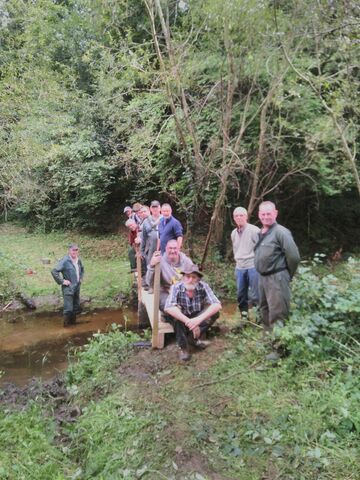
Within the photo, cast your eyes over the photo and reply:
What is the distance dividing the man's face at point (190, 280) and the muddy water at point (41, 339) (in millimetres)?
2390

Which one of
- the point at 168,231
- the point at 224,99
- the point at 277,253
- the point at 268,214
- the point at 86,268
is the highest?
the point at 224,99

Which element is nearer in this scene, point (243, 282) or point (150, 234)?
point (243, 282)

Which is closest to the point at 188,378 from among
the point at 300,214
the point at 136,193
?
the point at 300,214

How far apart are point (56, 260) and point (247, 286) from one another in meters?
8.23

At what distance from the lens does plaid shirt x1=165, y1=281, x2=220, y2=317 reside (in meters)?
5.23

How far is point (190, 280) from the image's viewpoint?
17.1 ft

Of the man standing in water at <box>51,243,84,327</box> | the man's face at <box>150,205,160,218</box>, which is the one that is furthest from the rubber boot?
the man's face at <box>150,205,160,218</box>

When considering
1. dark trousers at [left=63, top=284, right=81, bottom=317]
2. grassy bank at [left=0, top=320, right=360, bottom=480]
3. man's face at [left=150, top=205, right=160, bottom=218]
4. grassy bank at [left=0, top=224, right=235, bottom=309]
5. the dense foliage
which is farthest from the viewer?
grassy bank at [left=0, top=224, right=235, bottom=309]

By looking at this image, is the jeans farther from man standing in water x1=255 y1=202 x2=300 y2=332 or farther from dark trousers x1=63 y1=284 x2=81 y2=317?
dark trousers x1=63 y1=284 x2=81 y2=317

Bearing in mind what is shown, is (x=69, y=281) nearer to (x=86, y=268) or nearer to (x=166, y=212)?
(x=166, y=212)

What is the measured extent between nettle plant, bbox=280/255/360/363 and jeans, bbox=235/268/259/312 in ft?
4.06

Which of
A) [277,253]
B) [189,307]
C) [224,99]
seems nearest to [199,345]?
[189,307]

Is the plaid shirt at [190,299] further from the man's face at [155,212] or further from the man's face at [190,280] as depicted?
the man's face at [155,212]

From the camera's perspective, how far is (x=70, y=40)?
56.6ft
